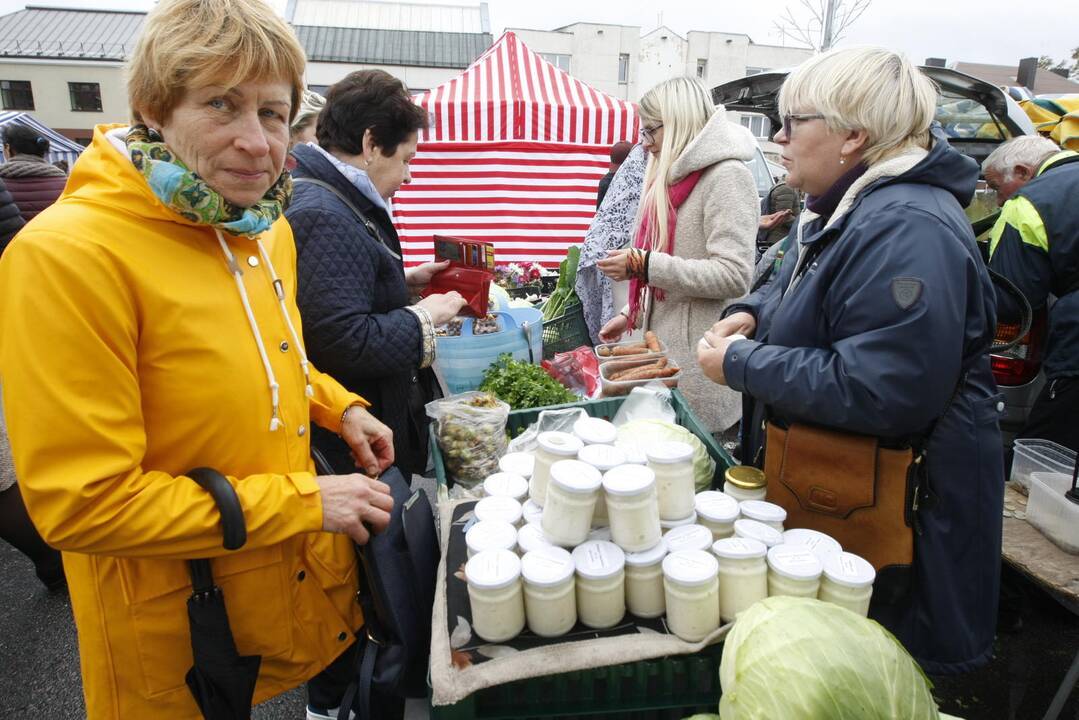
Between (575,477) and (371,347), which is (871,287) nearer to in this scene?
(575,477)

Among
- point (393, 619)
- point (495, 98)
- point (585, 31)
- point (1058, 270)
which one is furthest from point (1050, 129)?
point (585, 31)

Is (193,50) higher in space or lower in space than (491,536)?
higher

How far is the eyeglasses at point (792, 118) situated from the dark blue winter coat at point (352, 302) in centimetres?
139

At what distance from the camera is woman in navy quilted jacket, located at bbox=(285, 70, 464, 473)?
80.2 inches

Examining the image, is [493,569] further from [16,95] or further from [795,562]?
[16,95]

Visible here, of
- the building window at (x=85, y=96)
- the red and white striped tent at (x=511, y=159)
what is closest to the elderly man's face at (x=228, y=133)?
the red and white striped tent at (x=511, y=159)

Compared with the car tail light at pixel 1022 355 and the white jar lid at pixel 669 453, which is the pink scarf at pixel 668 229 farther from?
the car tail light at pixel 1022 355

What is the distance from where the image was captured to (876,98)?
1720mm

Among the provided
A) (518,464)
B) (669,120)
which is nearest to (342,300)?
(518,464)

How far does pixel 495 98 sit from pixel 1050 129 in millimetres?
4926

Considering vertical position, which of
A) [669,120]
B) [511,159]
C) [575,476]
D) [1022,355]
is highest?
[669,120]

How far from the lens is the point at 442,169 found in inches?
258

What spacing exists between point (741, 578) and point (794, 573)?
114mm

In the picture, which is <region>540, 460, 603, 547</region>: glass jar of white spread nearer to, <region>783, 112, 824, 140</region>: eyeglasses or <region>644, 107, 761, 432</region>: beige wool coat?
<region>783, 112, 824, 140</region>: eyeglasses
